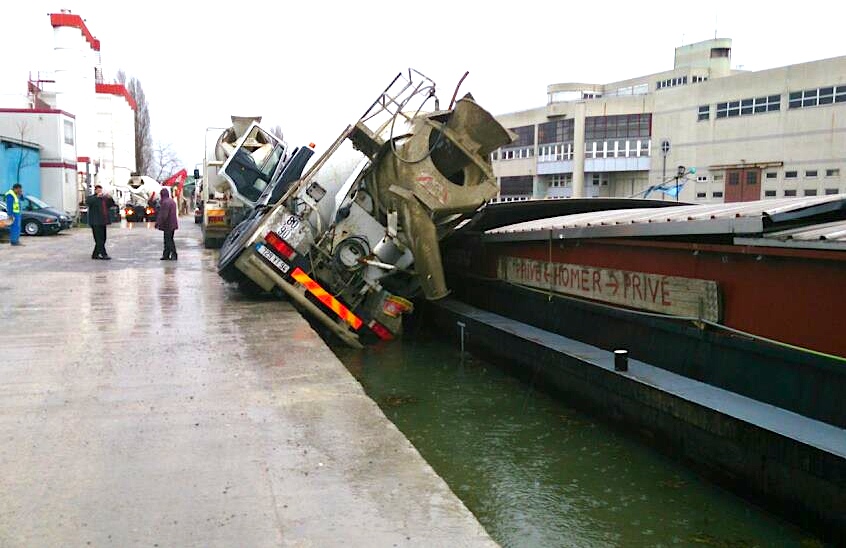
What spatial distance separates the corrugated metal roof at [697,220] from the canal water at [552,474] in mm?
1896

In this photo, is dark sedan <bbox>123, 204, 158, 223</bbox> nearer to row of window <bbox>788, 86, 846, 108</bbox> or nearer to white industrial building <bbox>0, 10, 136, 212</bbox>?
white industrial building <bbox>0, 10, 136, 212</bbox>

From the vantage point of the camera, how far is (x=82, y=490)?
4031 millimetres

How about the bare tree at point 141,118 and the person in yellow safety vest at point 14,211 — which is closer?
the person in yellow safety vest at point 14,211

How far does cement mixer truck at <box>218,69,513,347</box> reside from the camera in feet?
30.9

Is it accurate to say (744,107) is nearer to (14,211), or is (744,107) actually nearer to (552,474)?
(14,211)

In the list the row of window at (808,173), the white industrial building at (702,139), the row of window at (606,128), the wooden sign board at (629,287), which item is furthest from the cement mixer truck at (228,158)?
the row of window at (606,128)

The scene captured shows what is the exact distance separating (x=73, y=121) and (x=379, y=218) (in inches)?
1205

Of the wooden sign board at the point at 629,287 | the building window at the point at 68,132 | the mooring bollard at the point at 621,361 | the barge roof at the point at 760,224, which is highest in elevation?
the building window at the point at 68,132

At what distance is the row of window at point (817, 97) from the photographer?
4431cm

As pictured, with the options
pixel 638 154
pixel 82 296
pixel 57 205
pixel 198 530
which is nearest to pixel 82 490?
pixel 198 530

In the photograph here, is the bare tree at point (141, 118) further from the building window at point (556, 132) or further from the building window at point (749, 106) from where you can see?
the building window at point (749, 106)

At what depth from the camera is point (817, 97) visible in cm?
4562

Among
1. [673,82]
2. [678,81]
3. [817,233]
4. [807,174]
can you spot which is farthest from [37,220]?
[673,82]

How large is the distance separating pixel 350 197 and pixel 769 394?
6040mm
